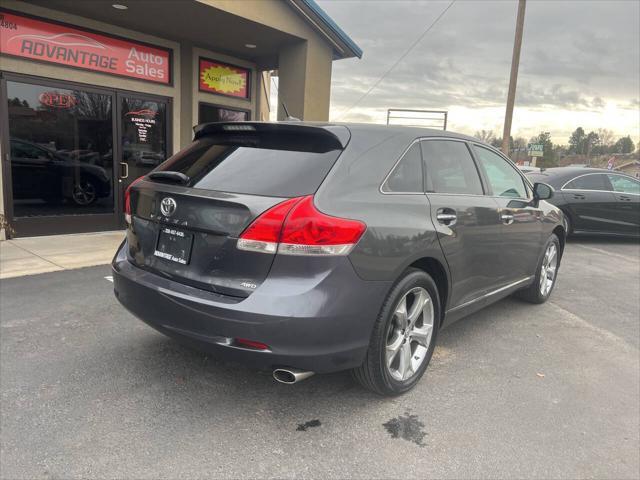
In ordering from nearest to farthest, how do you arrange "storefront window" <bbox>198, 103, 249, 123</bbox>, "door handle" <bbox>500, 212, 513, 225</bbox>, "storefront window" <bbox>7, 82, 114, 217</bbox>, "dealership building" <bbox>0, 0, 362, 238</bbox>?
1. "door handle" <bbox>500, 212, 513, 225</bbox>
2. "dealership building" <bbox>0, 0, 362, 238</bbox>
3. "storefront window" <bbox>7, 82, 114, 217</bbox>
4. "storefront window" <bbox>198, 103, 249, 123</bbox>

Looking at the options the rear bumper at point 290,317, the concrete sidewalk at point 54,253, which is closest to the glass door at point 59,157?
the concrete sidewalk at point 54,253

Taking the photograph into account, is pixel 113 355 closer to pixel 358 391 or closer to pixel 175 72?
pixel 358 391

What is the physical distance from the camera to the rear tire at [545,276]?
5.12 meters

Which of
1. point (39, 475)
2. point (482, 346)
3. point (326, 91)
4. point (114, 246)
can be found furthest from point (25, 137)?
point (482, 346)

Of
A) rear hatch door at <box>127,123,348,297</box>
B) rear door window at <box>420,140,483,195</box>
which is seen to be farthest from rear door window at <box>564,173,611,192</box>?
rear hatch door at <box>127,123,348,297</box>

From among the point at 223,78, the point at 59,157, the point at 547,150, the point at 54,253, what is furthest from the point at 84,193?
the point at 547,150

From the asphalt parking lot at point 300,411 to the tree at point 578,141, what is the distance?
3370 inches

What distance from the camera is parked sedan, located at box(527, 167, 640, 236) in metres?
9.83

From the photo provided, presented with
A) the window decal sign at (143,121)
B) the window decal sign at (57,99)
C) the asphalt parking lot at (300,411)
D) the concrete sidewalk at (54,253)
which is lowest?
the asphalt parking lot at (300,411)

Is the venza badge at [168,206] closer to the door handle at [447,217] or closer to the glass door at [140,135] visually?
the door handle at [447,217]

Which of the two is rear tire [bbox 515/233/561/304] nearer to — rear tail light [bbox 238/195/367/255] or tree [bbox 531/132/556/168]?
rear tail light [bbox 238/195/367/255]

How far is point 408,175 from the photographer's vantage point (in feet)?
10.3

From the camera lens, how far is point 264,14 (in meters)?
8.30

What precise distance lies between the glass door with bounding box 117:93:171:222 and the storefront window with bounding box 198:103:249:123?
0.90 meters
